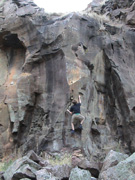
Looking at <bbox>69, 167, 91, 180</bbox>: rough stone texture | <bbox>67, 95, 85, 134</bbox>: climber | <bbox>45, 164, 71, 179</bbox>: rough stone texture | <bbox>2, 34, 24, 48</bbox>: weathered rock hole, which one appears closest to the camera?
<bbox>69, 167, 91, 180</bbox>: rough stone texture

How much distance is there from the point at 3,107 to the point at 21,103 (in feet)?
4.29

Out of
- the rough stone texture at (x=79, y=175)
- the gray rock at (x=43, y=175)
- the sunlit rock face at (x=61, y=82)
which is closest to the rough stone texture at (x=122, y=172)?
the rough stone texture at (x=79, y=175)

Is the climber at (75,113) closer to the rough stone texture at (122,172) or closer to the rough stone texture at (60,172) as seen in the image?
the rough stone texture at (60,172)

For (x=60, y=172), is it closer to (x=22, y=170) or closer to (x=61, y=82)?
(x=22, y=170)

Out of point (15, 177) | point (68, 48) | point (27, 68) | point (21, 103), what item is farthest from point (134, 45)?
point (15, 177)

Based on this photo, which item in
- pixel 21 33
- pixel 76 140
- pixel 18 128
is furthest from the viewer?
pixel 21 33

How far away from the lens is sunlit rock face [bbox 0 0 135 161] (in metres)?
12.9

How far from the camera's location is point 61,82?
43.7ft

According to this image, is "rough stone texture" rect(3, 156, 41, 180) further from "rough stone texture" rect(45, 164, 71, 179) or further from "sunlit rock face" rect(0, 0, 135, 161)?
"sunlit rock face" rect(0, 0, 135, 161)

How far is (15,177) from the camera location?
8164mm

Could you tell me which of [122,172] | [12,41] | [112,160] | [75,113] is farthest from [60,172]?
[12,41]

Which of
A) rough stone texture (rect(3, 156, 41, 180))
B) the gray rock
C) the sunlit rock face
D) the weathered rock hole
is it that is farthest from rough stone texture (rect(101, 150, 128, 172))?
the weathered rock hole

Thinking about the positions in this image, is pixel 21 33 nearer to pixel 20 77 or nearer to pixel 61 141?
pixel 20 77

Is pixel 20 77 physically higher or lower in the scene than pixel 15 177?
higher
